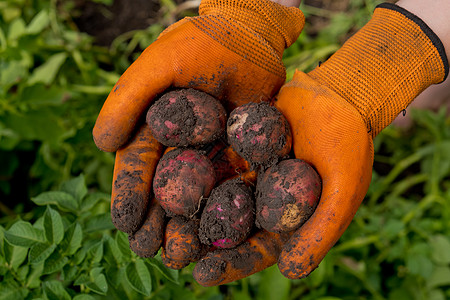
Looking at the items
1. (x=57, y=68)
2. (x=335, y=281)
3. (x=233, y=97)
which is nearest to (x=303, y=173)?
(x=233, y=97)

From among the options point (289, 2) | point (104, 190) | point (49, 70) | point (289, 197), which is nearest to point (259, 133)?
point (289, 197)

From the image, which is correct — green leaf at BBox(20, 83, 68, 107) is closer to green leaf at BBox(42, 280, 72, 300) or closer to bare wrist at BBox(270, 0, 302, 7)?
green leaf at BBox(42, 280, 72, 300)

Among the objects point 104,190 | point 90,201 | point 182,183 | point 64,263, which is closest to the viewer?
point 64,263

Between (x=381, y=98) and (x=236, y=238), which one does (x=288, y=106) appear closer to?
(x=381, y=98)

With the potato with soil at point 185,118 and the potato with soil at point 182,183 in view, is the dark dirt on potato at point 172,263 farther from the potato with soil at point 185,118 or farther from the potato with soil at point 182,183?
the potato with soil at point 185,118

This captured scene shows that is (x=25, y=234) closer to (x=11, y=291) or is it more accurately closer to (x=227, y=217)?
(x=11, y=291)

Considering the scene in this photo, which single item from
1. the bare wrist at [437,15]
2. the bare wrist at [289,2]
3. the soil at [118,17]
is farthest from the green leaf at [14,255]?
the soil at [118,17]

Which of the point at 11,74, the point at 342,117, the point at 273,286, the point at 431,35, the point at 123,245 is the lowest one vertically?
the point at 273,286
